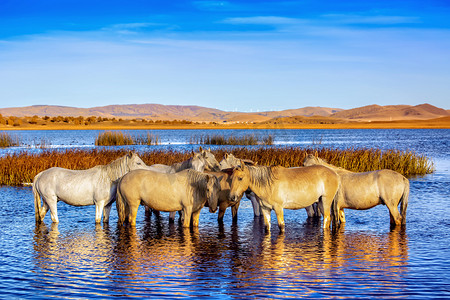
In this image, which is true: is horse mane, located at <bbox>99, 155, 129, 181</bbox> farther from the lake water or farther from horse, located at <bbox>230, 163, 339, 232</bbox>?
horse, located at <bbox>230, 163, 339, 232</bbox>

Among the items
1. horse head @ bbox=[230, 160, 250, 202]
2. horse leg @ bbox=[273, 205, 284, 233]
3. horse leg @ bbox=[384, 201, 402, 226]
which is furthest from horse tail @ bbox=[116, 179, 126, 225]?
horse leg @ bbox=[384, 201, 402, 226]

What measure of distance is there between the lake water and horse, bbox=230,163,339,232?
27.1 inches

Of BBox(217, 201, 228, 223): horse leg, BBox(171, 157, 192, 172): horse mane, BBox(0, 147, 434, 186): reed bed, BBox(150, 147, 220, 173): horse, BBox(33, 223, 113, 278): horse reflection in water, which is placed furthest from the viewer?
BBox(0, 147, 434, 186): reed bed

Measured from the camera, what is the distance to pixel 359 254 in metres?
9.10

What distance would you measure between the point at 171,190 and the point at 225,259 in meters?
2.53

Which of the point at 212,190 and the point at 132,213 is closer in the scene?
the point at 212,190

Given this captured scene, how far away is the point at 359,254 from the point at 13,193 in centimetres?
1276

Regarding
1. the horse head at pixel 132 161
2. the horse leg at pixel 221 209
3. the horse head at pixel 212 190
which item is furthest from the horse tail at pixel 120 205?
the horse leg at pixel 221 209

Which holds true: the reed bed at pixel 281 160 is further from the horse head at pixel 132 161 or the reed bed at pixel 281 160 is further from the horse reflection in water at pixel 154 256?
the horse reflection in water at pixel 154 256

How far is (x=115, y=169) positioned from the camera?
1166 centimetres

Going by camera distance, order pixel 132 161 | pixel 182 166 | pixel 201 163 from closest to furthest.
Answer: pixel 132 161 → pixel 201 163 → pixel 182 166

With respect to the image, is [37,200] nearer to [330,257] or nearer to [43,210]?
[43,210]

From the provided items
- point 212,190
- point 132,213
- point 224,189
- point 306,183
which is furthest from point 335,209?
point 132,213

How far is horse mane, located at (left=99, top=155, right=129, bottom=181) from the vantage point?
1157 centimetres
